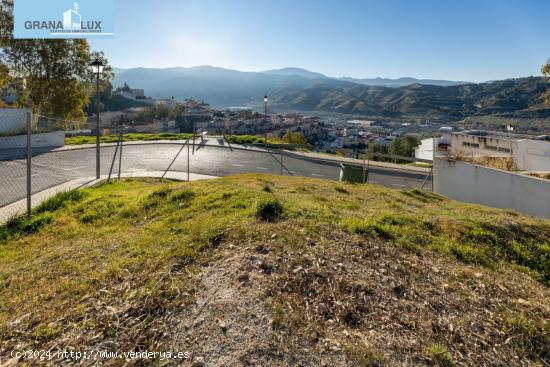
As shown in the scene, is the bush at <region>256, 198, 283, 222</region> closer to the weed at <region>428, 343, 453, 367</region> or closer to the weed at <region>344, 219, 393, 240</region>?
the weed at <region>344, 219, 393, 240</region>

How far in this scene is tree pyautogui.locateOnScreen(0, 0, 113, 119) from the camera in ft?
76.8

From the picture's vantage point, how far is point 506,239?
611cm

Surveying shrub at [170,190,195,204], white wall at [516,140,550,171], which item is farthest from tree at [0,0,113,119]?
white wall at [516,140,550,171]

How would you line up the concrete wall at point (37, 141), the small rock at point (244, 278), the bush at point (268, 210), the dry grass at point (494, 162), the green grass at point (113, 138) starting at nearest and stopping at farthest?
1. the small rock at point (244, 278)
2. the bush at point (268, 210)
3. the dry grass at point (494, 162)
4. the concrete wall at point (37, 141)
5. the green grass at point (113, 138)

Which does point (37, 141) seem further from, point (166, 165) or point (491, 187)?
point (491, 187)

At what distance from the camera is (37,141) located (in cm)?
2294

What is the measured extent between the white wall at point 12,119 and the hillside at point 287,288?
68.1ft

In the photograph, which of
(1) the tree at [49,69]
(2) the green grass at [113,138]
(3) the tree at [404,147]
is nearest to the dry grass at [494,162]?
(2) the green grass at [113,138]

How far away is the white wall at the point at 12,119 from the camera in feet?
72.7

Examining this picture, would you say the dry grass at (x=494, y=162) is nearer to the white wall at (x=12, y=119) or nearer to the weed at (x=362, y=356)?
the weed at (x=362, y=356)

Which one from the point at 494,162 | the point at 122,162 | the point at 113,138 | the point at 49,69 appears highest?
the point at 49,69

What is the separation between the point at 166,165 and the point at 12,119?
12794mm

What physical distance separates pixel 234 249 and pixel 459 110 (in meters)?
193

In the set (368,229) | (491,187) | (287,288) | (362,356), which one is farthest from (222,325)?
(491,187)
